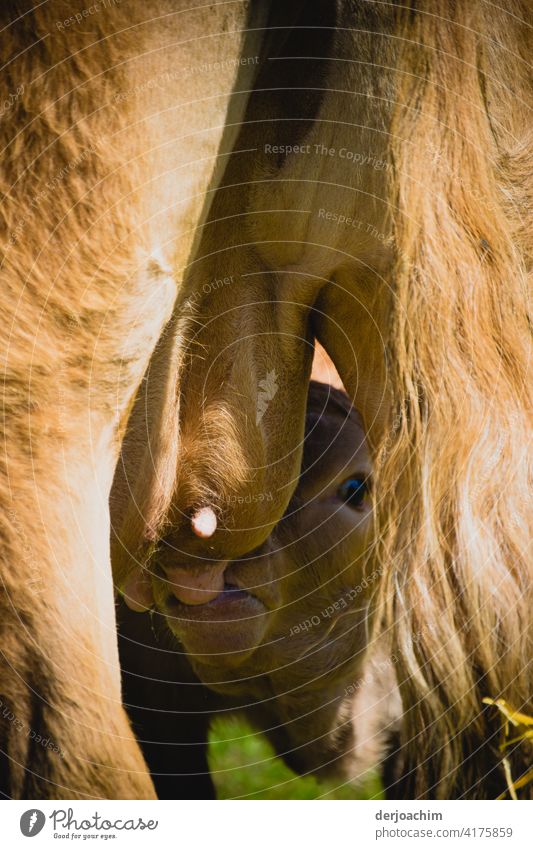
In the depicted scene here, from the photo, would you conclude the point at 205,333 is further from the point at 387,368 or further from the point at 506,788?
the point at 506,788

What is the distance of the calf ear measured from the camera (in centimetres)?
107

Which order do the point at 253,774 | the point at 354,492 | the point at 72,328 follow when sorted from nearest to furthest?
the point at 72,328 < the point at 354,492 < the point at 253,774

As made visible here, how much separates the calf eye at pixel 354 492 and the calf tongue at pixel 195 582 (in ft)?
1.09

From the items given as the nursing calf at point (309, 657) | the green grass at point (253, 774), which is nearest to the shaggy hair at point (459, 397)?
the nursing calf at point (309, 657)

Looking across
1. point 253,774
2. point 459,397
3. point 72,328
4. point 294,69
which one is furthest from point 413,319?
point 253,774

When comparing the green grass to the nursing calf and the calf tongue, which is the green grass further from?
the calf tongue

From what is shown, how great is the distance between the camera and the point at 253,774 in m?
2.04

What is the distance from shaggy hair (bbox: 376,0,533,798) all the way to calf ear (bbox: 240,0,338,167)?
9cm

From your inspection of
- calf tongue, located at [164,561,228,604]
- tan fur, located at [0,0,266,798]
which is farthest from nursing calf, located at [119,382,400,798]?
tan fur, located at [0,0,266,798]

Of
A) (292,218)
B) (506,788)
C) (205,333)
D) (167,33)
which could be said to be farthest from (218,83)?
(506,788)

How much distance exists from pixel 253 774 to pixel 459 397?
1170 millimetres

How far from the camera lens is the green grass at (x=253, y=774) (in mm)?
1747

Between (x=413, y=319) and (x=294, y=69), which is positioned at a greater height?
(x=294, y=69)

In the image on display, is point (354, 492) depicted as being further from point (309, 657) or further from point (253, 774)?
point (253, 774)
